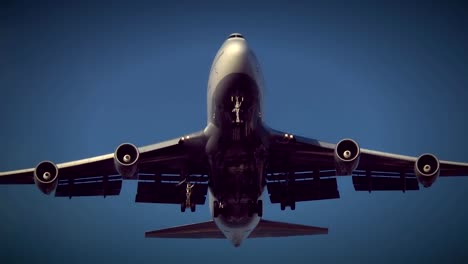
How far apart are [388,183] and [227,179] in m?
8.26

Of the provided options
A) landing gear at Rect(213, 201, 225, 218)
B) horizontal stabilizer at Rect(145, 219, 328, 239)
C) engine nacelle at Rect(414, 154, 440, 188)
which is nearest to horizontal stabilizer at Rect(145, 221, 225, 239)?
horizontal stabilizer at Rect(145, 219, 328, 239)

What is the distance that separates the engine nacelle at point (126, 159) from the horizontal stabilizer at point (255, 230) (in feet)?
20.5

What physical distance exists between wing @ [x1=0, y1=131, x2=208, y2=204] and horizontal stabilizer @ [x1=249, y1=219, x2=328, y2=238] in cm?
331

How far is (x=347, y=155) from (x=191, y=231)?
9579mm

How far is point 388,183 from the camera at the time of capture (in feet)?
78.4

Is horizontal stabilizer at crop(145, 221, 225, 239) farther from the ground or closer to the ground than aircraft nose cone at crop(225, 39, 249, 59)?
closer to the ground

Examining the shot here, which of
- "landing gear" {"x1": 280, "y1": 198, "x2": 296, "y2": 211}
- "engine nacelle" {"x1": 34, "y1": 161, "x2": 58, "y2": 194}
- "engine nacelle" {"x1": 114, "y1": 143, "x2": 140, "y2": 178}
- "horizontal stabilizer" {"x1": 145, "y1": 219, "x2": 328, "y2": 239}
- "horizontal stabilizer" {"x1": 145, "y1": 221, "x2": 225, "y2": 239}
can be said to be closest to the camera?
"engine nacelle" {"x1": 114, "y1": 143, "x2": 140, "y2": 178}

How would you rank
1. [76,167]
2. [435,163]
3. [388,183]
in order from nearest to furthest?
[435,163], [76,167], [388,183]

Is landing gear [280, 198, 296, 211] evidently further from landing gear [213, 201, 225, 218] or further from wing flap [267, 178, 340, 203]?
landing gear [213, 201, 225, 218]

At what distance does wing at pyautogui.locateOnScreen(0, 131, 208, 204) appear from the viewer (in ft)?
67.4

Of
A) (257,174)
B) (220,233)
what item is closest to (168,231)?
(220,233)

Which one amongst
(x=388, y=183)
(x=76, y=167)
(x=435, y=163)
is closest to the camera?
(x=435, y=163)

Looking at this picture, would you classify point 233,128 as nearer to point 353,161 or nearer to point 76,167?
point 353,161

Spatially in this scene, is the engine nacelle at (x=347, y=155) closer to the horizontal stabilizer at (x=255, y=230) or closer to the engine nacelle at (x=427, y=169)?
the engine nacelle at (x=427, y=169)
